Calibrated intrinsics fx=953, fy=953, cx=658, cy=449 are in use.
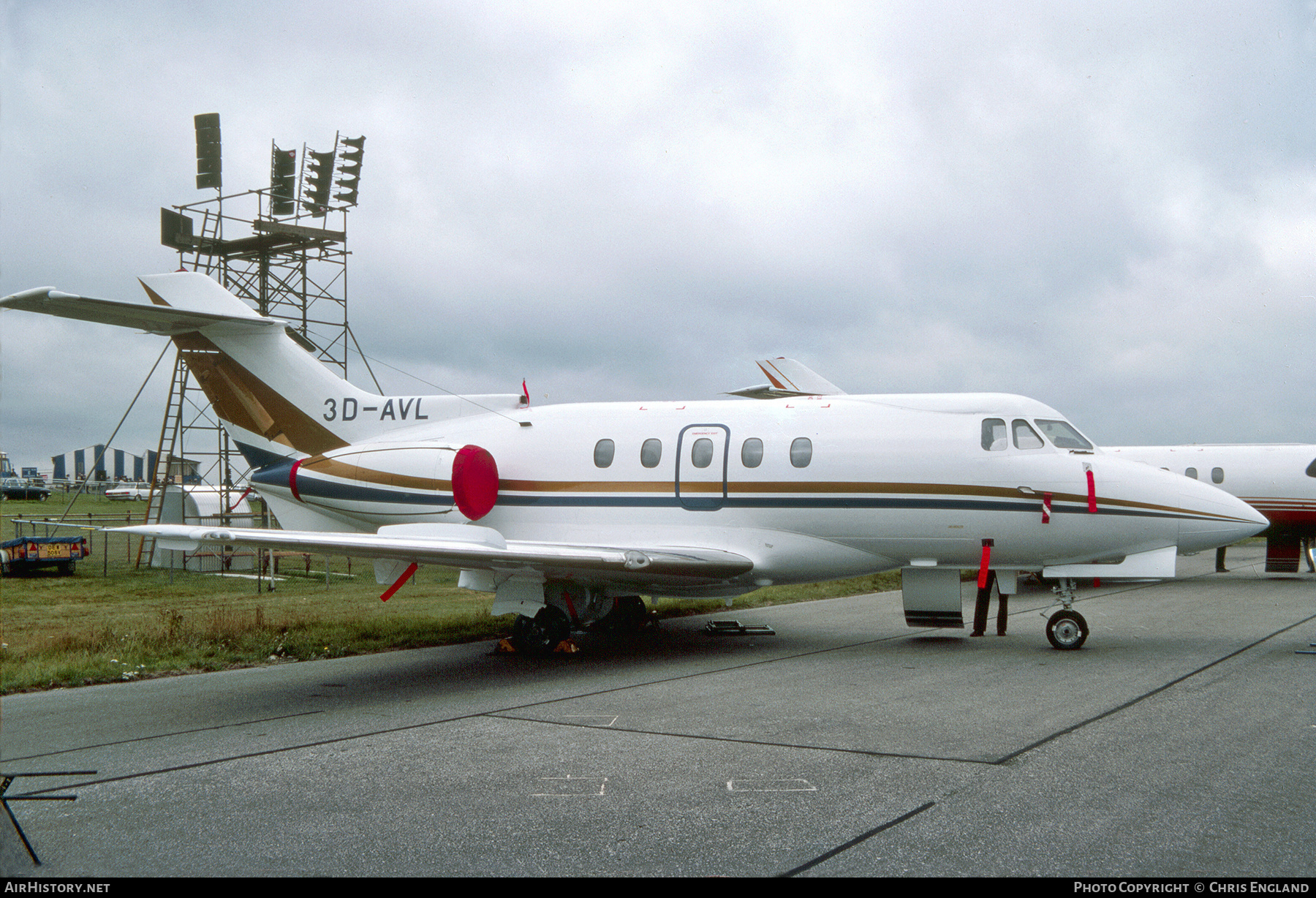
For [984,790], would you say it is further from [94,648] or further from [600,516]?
[94,648]

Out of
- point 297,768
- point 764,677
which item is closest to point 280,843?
point 297,768

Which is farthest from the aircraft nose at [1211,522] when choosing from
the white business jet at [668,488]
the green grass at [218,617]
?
the green grass at [218,617]

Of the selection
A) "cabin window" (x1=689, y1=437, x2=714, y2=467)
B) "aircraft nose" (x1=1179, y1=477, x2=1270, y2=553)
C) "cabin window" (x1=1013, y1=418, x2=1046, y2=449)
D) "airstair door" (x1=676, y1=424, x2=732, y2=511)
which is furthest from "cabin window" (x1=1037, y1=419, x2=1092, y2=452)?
"cabin window" (x1=689, y1=437, x2=714, y2=467)

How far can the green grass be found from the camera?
11.0m

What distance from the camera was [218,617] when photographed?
13.5 m

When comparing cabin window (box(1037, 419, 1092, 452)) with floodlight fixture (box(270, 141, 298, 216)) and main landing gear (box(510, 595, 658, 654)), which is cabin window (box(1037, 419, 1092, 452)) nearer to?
main landing gear (box(510, 595, 658, 654))

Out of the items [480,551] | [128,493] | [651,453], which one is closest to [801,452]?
[651,453]

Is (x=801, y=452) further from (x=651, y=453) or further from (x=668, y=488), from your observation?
(x=651, y=453)

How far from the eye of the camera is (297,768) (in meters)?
6.36

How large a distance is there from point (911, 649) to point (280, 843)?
8.72 metres

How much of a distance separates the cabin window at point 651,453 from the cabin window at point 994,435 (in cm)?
418

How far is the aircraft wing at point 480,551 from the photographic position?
8977 millimetres

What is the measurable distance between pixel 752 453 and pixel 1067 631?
439 cm

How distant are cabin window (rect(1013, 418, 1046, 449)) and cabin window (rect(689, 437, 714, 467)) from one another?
3816 millimetres
